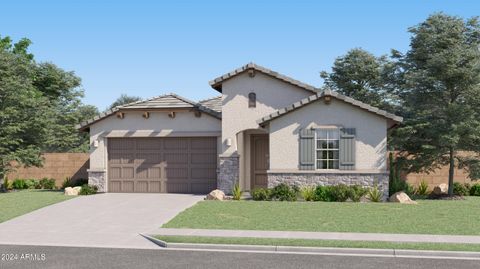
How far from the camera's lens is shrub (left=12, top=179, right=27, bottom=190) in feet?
91.6

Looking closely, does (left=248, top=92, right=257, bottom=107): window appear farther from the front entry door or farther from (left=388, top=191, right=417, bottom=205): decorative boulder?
(left=388, top=191, right=417, bottom=205): decorative boulder

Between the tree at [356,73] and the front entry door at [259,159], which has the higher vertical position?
the tree at [356,73]

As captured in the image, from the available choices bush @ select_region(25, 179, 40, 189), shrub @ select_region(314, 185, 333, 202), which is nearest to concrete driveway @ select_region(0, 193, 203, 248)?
shrub @ select_region(314, 185, 333, 202)

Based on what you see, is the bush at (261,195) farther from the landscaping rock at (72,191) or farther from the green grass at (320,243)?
the landscaping rock at (72,191)

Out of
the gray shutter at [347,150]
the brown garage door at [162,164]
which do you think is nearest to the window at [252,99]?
the brown garage door at [162,164]

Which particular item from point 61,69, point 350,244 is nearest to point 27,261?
point 350,244

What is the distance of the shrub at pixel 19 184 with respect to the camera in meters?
27.9

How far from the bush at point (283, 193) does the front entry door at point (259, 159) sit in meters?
3.34

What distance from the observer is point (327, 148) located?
2122 cm

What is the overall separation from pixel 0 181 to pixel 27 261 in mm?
17808

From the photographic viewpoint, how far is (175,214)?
1764 cm

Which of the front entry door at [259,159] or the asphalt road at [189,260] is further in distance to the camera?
the front entry door at [259,159]

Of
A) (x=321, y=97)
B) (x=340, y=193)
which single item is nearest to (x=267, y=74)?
(x=321, y=97)

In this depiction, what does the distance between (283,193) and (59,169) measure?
43.8ft
